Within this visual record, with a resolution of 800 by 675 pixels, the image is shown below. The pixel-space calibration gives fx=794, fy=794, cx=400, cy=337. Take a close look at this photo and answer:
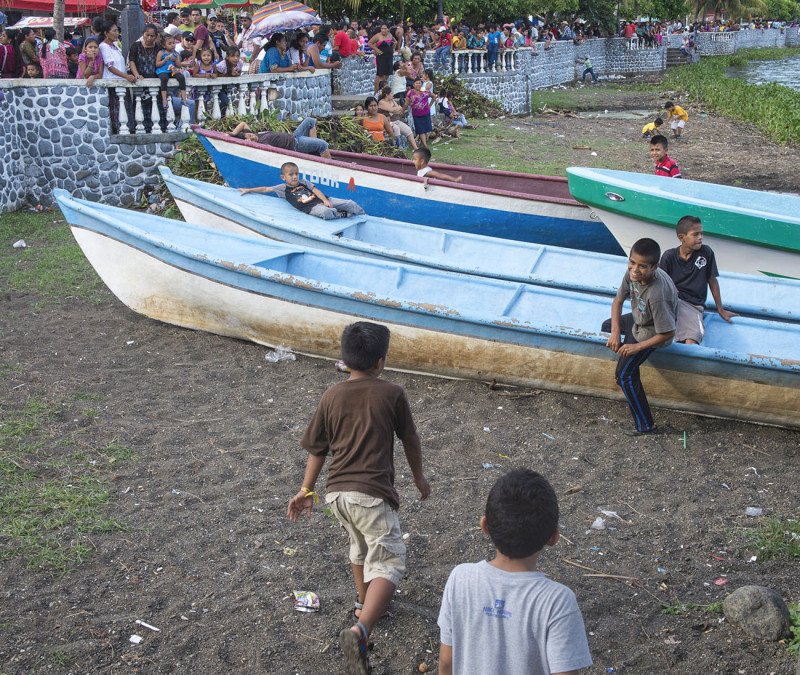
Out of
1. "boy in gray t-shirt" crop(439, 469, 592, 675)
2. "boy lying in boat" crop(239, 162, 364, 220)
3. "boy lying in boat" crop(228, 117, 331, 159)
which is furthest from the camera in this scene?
"boy lying in boat" crop(228, 117, 331, 159)

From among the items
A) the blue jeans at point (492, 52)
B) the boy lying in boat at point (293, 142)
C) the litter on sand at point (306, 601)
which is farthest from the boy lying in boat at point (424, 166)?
the blue jeans at point (492, 52)

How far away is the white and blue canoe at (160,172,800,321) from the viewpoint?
672 centimetres

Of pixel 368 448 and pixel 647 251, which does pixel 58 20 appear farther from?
pixel 368 448

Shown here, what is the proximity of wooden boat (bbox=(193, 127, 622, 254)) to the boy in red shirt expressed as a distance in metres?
0.88

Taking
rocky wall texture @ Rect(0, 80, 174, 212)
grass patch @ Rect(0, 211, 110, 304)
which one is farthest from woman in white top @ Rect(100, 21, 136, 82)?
grass patch @ Rect(0, 211, 110, 304)

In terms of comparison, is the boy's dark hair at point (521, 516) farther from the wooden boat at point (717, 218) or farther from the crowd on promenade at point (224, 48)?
the crowd on promenade at point (224, 48)

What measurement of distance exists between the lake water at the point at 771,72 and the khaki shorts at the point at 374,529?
124ft

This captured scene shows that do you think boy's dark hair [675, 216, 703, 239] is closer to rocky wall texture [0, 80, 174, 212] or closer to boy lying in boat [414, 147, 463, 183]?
boy lying in boat [414, 147, 463, 183]

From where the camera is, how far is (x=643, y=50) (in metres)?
41.5

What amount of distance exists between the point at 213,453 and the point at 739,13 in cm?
Result: 5878

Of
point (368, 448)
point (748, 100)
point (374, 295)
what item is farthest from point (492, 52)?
point (368, 448)

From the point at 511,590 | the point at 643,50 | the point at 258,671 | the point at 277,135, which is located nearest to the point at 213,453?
the point at 258,671

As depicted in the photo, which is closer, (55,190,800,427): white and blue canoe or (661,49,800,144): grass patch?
(55,190,800,427): white and blue canoe

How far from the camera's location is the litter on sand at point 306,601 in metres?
3.65
